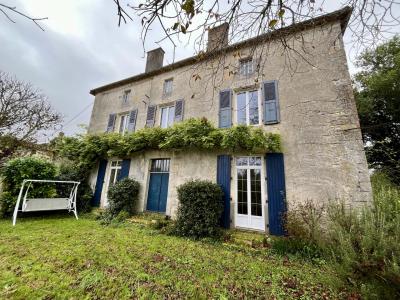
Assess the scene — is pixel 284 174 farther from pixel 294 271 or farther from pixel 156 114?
pixel 156 114

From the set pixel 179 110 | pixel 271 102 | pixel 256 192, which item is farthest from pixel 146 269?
pixel 179 110

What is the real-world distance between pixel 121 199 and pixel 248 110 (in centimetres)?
618

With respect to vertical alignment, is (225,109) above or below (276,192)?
above

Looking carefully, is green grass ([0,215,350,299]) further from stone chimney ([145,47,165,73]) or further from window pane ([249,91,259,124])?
stone chimney ([145,47,165,73])

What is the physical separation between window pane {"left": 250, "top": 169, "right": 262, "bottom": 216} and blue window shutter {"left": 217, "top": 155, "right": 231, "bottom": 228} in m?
0.76

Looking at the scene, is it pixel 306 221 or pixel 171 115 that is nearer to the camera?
pixel 306 221

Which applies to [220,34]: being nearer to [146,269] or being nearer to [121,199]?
[146,269]

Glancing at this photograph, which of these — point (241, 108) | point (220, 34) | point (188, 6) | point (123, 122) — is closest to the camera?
point (188, 6)

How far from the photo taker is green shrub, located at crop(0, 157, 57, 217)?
255 inches

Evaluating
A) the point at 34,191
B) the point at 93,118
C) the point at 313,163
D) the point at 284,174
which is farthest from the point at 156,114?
the point at 313,163

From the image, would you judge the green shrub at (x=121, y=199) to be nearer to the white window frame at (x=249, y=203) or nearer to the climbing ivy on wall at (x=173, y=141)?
the climbing ivy on wall at (x=173, y=141)

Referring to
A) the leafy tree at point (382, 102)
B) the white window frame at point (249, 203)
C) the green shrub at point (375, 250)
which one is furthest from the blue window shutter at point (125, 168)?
the leafy tree at point (382, 102)

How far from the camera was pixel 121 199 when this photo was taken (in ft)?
23.8

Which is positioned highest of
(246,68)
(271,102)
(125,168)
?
(246,68)
